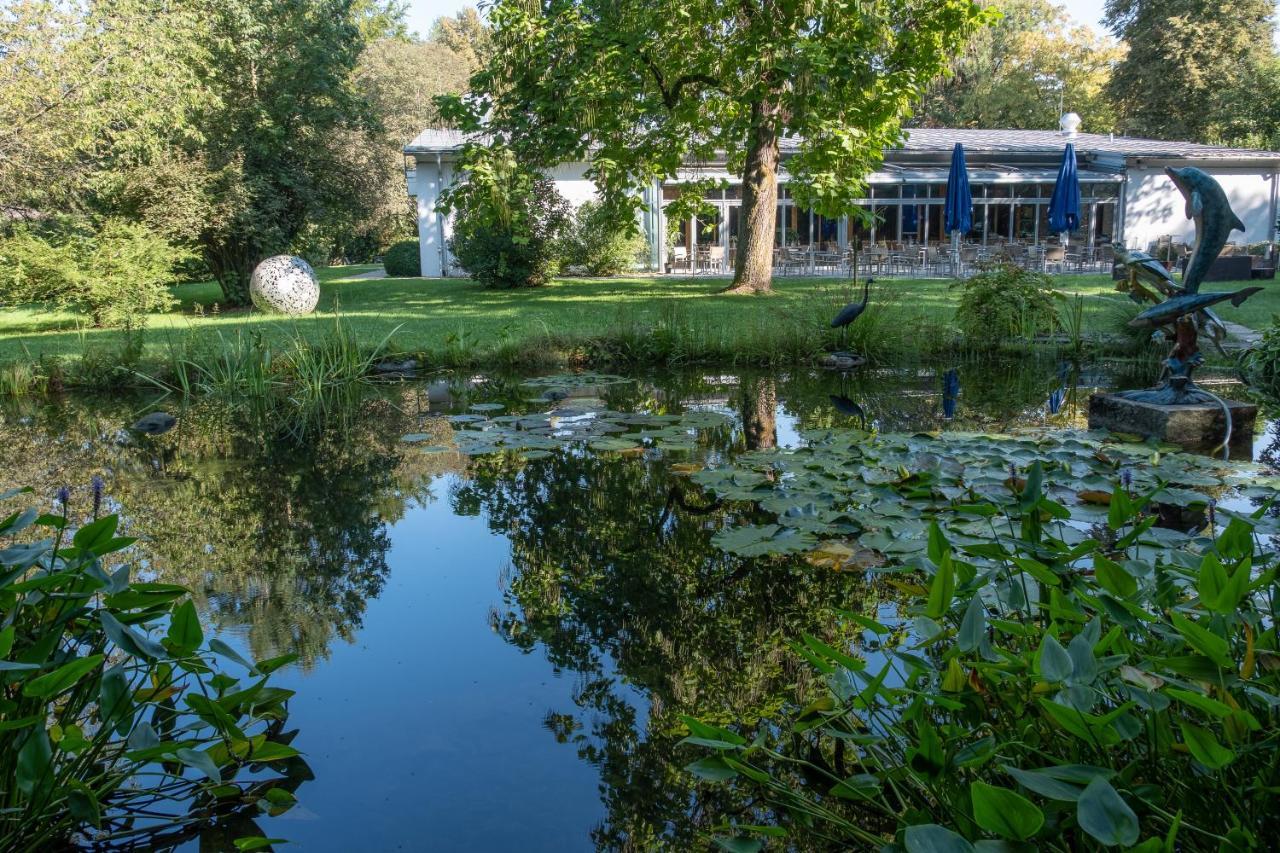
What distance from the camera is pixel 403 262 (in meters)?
26.1

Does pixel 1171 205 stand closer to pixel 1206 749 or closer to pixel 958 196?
pixel 958 196

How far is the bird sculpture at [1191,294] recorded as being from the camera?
5.75m

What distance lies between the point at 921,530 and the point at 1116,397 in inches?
131

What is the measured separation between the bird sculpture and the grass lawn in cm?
397

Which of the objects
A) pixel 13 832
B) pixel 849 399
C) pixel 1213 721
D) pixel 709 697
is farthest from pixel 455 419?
pixel 1213 721

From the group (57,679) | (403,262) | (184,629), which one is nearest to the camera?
(57,679)

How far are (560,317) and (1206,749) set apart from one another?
1274cm

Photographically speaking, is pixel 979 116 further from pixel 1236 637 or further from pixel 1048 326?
pixel 1236 637

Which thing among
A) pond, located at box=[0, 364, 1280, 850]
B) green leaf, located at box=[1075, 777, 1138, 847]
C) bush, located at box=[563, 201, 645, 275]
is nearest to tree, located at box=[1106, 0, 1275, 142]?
bush, located at box=[563, 201, 645, 275]

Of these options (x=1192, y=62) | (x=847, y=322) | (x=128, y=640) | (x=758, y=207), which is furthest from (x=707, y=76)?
(x=1192, y=62)

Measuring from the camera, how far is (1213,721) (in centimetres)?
179

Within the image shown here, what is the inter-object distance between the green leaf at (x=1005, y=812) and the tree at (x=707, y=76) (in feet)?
38.1

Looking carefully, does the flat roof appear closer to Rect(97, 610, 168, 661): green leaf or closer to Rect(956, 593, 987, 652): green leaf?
Rect(97, 610, 168, 661): green leaf

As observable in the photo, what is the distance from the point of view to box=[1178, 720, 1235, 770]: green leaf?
1.33 m
